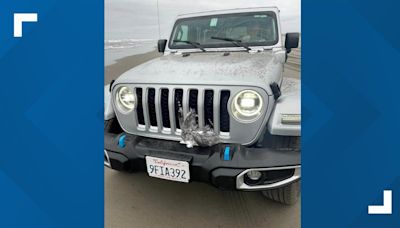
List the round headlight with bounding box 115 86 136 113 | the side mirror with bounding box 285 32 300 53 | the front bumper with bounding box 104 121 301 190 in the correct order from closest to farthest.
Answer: the front bumper with bounding box 104 121 301 190, the round headlight with bounding box 115 86 136 113, the side mirror with bounding box 285 32 300 53

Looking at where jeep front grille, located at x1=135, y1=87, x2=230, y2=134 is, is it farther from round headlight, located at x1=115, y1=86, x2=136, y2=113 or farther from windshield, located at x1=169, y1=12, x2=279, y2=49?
windshield, located at x1=169, y1=12, x2=279, y2=49

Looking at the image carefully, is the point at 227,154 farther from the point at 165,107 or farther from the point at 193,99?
the point at 165,107

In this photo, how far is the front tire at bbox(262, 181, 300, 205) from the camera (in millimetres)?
2265

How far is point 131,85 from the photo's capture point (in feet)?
7.15

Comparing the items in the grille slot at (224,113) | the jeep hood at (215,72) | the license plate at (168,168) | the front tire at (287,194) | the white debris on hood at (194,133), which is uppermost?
the jeep hood at (215,72)

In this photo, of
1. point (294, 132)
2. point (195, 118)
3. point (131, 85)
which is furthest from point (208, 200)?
point (131, 85)

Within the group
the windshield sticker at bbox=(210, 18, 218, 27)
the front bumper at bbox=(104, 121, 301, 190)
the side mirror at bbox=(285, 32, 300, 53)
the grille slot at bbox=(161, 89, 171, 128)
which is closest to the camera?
the front bumper at bbox=(104, 121, 301, 190)

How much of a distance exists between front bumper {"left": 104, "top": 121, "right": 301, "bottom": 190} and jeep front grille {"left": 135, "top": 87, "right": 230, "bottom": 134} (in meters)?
0.17

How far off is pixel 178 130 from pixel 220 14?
1918mm

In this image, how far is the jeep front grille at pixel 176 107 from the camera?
6.41ft

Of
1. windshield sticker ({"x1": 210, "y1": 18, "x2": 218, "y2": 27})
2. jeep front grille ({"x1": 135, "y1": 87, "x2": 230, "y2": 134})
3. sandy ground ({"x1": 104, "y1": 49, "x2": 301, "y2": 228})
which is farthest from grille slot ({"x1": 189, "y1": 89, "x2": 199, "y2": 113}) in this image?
windshield sticker ({"x1": 210, "y1": 18, "x2": 218, "y2": 27})

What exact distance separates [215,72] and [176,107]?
42 cm

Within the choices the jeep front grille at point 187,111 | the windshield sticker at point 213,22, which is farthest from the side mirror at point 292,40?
the jeep front grille at point 187,111

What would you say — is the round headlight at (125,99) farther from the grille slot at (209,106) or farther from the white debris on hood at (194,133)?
the grille slot at (209,106)
